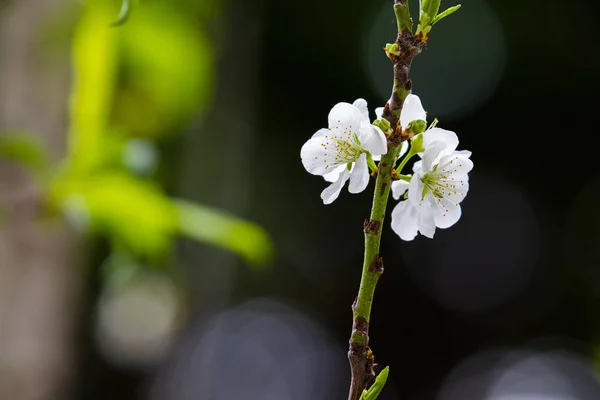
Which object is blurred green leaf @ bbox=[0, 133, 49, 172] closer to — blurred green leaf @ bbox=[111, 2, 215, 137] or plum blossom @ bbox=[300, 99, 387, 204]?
blurred green leaf @ bbox=[111, 2, 215, 137]

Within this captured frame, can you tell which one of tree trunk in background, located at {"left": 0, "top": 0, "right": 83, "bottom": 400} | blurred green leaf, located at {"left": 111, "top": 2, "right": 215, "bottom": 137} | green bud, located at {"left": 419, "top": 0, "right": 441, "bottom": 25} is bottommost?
tree trunk in background, located at {"left": 0, "top": 0, "right": 83, "bottom": 400}

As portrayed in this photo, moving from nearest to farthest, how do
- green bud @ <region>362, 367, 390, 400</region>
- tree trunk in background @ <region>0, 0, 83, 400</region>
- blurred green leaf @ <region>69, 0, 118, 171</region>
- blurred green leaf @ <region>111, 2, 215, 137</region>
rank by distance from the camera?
1. green bud @ <region>362, 367, 390, 400</region>
2. blurred green leaf @ <region>69, 0, 118, 171</region>
3. blurred green leaf @ <region>111, 2, 215, 137</region>
4. tree trunk in background @ <region>0, 0, 83, 400</region>

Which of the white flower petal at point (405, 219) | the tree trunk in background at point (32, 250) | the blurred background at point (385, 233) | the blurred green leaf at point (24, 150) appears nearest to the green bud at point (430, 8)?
the white flower petal at point (405, 219)

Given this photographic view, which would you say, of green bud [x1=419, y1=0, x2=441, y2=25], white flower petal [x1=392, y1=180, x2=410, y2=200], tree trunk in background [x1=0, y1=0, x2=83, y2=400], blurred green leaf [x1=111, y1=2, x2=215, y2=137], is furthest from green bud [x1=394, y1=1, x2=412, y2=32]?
tree trunk in background [x1=0, y1=0, x2=83, y2=400]

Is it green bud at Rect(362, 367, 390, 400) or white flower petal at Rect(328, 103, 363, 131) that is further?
white flower petal at Rect(328, 103, 363, 131)

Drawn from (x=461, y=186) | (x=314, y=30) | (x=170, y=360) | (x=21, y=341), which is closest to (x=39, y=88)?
(x=21, y=341)

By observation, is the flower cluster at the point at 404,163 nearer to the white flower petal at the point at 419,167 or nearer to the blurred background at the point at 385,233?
the white flower petal at the point at 419,167
